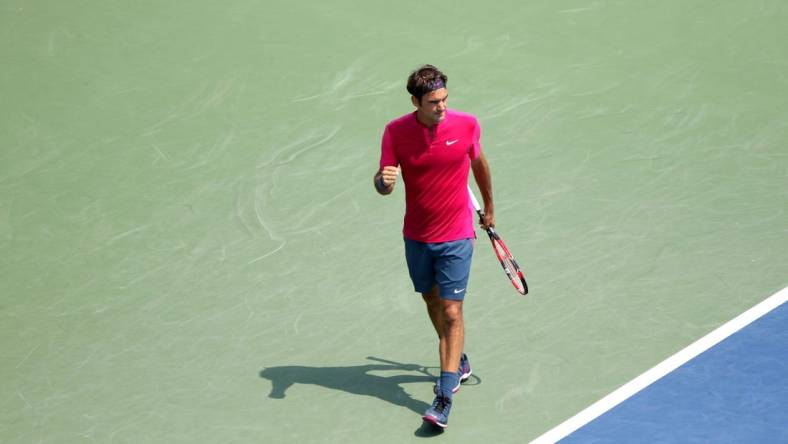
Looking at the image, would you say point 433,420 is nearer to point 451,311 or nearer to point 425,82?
point 451,311

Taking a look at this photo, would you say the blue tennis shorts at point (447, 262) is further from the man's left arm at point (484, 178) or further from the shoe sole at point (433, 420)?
the shoe sole at point (433, 420)

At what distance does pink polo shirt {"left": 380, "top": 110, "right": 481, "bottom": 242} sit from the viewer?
7023 mm

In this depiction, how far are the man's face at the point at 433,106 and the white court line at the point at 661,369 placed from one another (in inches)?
77.9

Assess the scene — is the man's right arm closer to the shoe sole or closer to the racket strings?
the racket strings

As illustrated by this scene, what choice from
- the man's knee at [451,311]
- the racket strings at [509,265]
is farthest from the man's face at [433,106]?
the man's knee at [451,311]

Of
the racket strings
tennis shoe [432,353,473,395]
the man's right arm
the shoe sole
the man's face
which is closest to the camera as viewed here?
the man's right arm

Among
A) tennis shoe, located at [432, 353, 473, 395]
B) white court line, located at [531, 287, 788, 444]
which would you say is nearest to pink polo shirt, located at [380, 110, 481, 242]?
tennis shoe, located at [432, 353, 473, 395]

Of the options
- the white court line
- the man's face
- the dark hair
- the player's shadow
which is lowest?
the white court line

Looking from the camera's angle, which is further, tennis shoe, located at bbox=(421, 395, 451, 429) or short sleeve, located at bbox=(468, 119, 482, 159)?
short sleeve, located at bbox=(468, 119, 482, 159)

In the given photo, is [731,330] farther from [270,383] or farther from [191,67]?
[191,67]

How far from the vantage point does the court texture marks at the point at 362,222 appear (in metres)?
7.44

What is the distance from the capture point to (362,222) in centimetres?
967

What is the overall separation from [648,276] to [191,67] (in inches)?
218

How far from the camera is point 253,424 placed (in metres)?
7.29
